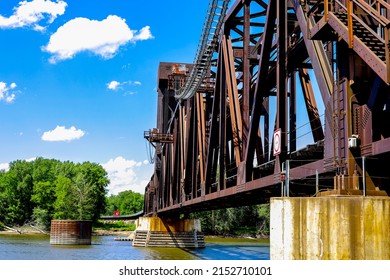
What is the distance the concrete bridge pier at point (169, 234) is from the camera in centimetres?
7169

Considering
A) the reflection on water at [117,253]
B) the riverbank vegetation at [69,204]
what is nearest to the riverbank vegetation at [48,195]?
the riverbank vegetation at [69,204]

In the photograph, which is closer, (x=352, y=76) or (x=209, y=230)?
(x=352, y=76)

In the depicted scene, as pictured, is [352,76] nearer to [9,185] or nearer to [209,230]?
[209,230]

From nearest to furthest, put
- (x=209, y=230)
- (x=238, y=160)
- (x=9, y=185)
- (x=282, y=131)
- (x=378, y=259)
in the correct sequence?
(x=378, y=259)
(x=282, y=131)
(x=238, y=160)
(x=209, y=230)
(x=9, y=185)

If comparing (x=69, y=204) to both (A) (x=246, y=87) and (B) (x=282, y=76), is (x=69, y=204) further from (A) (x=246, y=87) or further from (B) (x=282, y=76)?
(B) (x=282, y=76)

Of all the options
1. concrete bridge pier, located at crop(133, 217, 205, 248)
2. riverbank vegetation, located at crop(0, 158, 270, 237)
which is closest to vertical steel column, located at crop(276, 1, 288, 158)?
concrete bridge pier, located at crop(133, 217, 205, 248)

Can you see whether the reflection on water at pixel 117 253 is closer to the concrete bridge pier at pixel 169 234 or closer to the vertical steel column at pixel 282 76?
the concrete bridge pier at pixel 169 234

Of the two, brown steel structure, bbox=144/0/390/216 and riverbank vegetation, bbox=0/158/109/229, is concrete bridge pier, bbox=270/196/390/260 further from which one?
riverbank vegetation, bbox=0/158/109/229

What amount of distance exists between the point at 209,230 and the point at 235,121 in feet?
322

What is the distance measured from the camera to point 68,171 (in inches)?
6329

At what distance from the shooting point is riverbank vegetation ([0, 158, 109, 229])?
127562 millimetres

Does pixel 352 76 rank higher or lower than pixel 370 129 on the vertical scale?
higher

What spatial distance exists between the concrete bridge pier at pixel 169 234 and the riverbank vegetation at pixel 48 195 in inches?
2173

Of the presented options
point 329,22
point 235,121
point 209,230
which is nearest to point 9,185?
point 209,230
